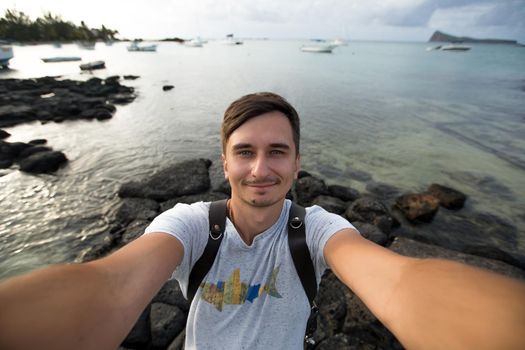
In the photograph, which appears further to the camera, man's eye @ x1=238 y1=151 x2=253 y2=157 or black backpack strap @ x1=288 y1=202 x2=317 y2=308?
man's eye @ x1=238 y1=151 x2=253 y2=157

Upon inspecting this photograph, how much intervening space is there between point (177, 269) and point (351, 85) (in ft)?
130

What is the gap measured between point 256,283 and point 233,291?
0.20 meters

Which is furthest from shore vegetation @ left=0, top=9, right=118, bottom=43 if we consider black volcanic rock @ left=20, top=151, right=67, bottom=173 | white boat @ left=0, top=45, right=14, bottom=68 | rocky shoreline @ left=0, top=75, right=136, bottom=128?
black volcanic rock @ left=20, top=151, right=67, bottom=173

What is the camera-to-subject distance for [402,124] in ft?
66.0

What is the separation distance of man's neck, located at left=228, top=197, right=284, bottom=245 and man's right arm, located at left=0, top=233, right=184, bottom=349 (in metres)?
0.73

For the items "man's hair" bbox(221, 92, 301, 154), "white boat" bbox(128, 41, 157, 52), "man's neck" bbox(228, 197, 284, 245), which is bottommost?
"white boat" bbox(128, 41, 157, 52)

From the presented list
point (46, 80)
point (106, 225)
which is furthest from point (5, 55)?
point (106, 225)

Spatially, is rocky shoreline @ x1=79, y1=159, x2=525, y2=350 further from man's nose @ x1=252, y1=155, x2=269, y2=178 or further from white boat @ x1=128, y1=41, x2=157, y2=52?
white boat @ x1=128, y1=41, x2=157, y2=52

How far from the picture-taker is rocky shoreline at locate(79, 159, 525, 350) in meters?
4.15

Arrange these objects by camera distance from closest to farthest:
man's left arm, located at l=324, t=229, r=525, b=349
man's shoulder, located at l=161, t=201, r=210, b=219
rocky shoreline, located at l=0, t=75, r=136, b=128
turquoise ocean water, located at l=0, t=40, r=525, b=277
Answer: man's left arm, located at l=324, t=229, r=525, b=349
man's shoulder, located at l=161, t=201, r=210, b=219
turquoise ocean water, located at l=0, t=40, r=525, b=277
rocky shoreline, located at l=0, t=75, r=136, b=128

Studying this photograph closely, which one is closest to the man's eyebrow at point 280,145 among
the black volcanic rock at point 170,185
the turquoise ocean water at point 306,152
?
the turquoise ocean water at point 306,152

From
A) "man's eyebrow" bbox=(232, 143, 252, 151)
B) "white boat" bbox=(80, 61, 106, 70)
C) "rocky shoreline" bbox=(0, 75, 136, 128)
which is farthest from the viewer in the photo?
"white boat" bbox=(80, 61, 106, 70)

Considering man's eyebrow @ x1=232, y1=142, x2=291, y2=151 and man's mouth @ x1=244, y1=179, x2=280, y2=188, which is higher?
man's eyebrow @ x1=232, y1=142, x2=291, y2=151

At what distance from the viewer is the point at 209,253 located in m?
2.20
